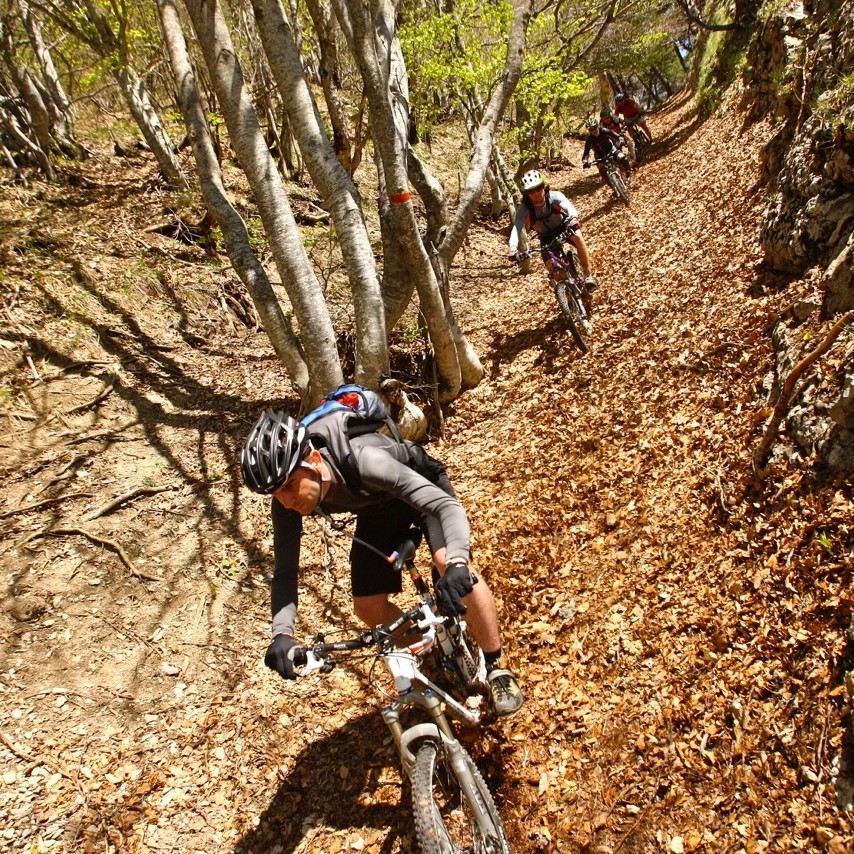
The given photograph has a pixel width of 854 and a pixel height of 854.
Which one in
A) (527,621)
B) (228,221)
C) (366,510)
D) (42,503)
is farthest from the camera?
(228,221)

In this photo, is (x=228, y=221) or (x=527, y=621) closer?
(x=527, y=621)

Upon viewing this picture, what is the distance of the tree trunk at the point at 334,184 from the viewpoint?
5.88 metres

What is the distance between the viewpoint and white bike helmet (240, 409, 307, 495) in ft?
9.91

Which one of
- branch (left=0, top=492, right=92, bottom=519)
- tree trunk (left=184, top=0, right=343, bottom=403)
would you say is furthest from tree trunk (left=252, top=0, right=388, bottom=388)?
branch (left=0, top=492, right=92, bottom=519)

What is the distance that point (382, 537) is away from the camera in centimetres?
389

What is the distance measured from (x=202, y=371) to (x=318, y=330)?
3.03m

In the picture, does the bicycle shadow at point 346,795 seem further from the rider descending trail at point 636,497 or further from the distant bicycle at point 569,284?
the distant bicycle at point 569,284

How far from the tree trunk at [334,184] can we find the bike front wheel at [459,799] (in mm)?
4568

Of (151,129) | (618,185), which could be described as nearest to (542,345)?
(618,185)

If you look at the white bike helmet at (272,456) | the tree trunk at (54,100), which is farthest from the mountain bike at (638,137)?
the white bike helmet at (272,456)

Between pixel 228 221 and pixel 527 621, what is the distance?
5.70 meters

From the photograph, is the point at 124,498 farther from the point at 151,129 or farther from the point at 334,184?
the point at 151,129

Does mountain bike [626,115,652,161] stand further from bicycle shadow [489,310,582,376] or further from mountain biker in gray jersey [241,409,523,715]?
mountain biker in gray jersey [241,409,523,715]

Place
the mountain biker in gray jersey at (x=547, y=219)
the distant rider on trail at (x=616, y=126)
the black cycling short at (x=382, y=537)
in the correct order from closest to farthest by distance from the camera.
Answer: the black cycling short at (x=382, y=537) < the mountain biker in gray jersey at (x=547, y=219) < the distant rider on trail at (x=616, y=126)
